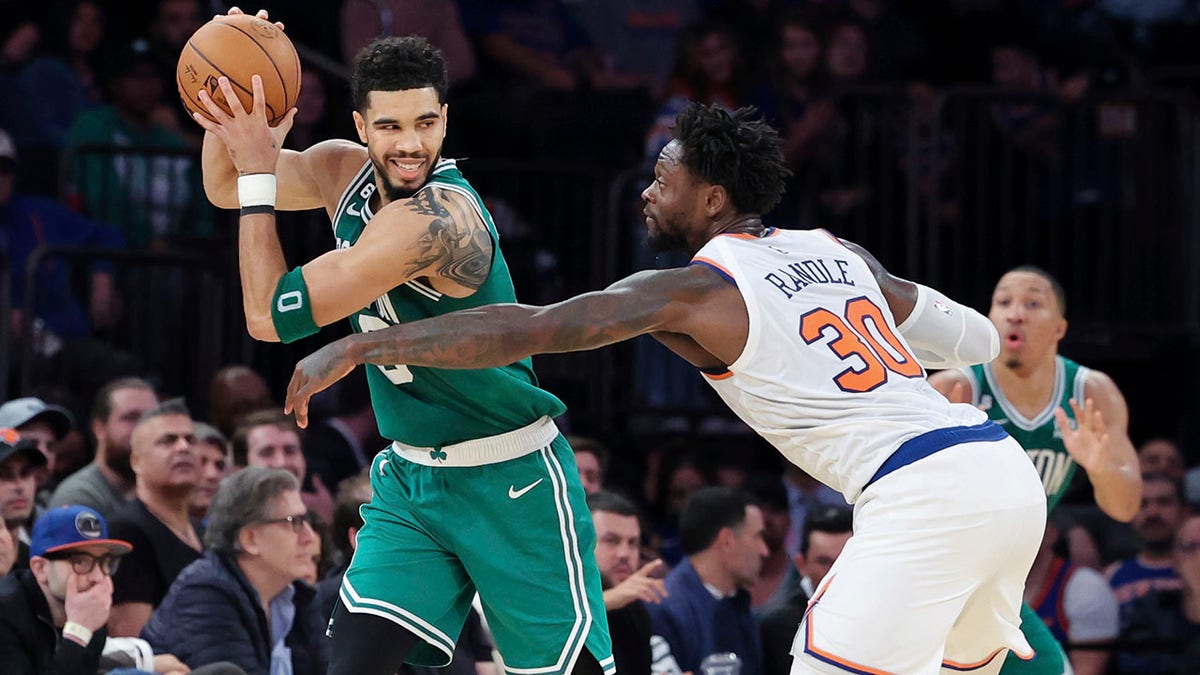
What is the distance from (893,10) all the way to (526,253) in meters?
3.23

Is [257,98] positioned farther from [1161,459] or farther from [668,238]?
[1161,459]

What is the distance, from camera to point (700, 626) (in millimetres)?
8180

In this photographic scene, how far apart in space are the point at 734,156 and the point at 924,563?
119cm

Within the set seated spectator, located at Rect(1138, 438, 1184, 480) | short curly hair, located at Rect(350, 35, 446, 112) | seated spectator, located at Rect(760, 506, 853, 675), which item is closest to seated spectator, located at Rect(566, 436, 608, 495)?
seated spectator, located at Rect(760, 506, 853, 675)

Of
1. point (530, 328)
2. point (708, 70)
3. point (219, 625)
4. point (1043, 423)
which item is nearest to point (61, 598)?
point (219, 625)

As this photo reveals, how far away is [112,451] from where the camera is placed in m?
8.37

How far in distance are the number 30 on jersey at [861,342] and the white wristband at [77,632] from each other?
3.00 meters

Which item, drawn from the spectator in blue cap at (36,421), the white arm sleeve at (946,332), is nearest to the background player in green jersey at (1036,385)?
the white arm sleeve at (946,332)

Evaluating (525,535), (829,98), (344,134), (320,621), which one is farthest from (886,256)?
(525,535)

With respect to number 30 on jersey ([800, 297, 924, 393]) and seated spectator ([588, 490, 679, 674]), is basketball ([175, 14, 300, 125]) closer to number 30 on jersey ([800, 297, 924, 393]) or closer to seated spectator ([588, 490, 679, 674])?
number 30 on jersey ([800, 297, 924, 393])

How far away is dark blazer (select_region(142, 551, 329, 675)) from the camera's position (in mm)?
6980

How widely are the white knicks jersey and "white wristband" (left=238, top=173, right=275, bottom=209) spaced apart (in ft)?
3.93

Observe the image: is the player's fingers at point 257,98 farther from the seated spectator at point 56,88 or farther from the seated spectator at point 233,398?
the seated spectator at point 56,88

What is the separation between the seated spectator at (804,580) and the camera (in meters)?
8.25
